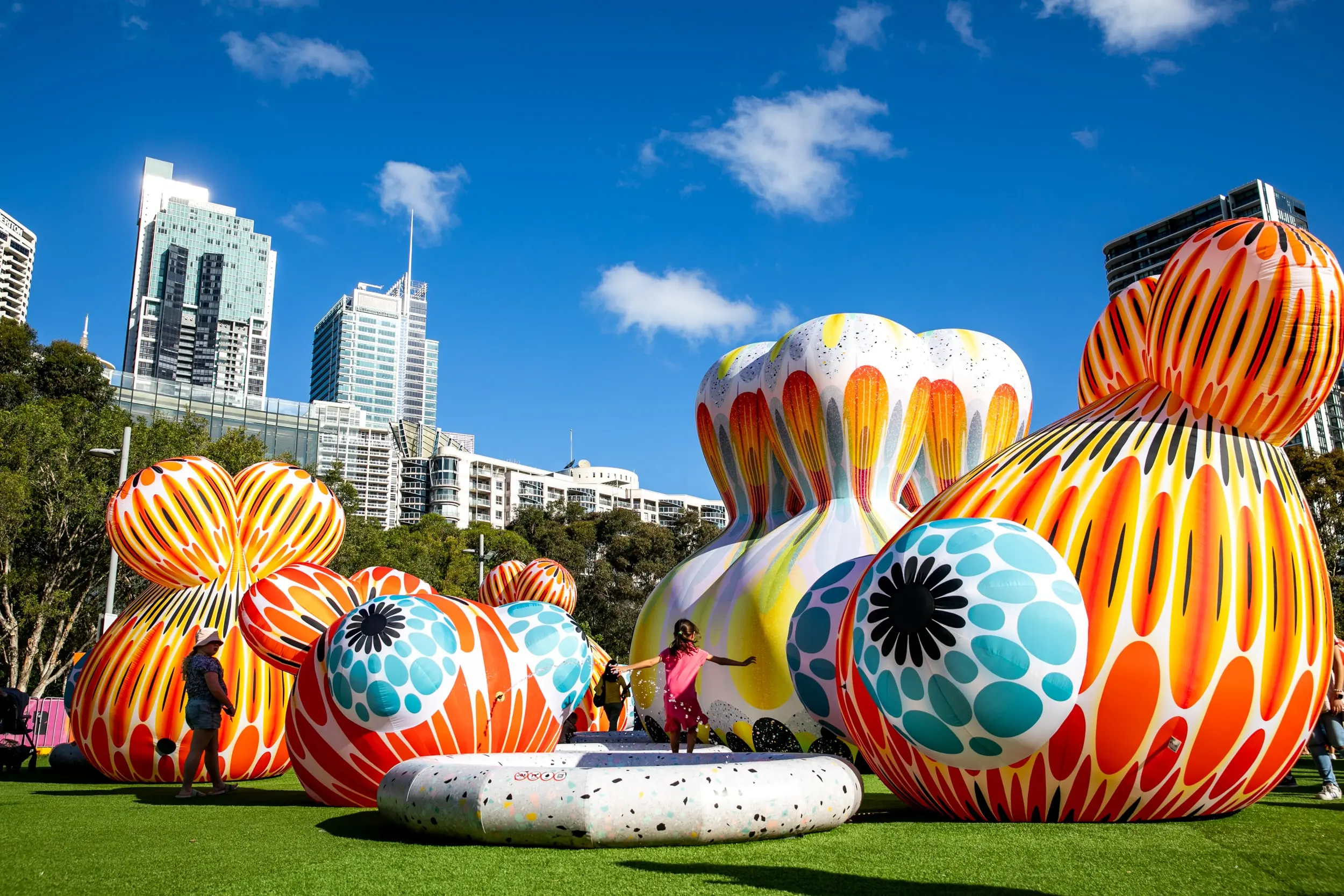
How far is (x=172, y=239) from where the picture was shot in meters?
153

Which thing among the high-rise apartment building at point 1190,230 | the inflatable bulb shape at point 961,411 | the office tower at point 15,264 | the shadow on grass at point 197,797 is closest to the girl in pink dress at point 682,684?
the shadow on grass at point 197,797

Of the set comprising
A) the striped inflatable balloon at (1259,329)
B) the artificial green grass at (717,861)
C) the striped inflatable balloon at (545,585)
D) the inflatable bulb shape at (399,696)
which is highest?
the striped inflatable balloon at (1259,329)

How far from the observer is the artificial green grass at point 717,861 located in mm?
4379

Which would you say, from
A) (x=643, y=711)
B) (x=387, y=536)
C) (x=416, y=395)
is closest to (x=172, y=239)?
(x=416, y=395)

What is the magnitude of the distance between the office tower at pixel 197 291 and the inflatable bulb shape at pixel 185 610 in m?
138

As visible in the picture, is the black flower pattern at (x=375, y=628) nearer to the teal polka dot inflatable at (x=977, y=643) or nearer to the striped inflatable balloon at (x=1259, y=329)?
the teal polka dot inflatable at (x=977, y=643)

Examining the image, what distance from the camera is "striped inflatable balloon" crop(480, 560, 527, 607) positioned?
20.3 m

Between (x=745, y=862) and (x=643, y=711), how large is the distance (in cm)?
816

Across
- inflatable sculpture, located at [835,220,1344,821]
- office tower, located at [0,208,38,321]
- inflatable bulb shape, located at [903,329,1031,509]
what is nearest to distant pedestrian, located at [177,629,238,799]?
inflatable sculpture, located at [835,220,1344,821]

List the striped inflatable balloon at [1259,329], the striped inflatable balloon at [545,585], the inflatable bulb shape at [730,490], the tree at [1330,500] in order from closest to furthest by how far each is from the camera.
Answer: the striped inflatable balloon at [1259,329]
the inflatable bulb shape at [730,490]
the striped inflatable balloon at [545,585]
the tree at [1330,500]

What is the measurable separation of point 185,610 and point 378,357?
173795 millimetres

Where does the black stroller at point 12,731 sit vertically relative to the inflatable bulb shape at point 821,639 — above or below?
below

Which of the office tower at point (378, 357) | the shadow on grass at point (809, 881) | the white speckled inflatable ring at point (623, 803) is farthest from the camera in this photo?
the office tower at point (378, 357)

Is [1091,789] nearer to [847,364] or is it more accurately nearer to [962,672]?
[962,672]
